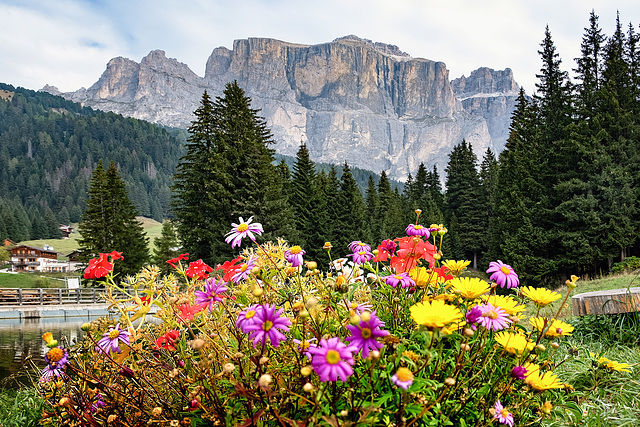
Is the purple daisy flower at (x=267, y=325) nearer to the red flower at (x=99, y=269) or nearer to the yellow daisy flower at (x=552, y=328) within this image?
the yellow daisy flower at (x=552, y=328)

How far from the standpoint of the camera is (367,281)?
2.00 m

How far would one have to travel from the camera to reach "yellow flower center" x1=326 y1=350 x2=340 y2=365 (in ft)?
2.66

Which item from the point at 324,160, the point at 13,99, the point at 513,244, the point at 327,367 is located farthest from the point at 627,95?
the point at 324,160

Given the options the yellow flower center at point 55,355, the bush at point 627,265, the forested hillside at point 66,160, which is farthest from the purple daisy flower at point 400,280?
the forested hillside at point 66,160

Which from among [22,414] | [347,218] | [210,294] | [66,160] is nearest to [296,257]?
[210,294]

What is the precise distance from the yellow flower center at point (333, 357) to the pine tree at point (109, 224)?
22970 millimetres

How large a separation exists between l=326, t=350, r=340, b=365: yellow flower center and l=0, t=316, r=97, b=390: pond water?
13.1 ft

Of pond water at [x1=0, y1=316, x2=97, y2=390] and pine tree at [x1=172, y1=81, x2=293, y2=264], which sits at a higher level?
pine tree at [x1=172, y1=81, x2=293, y2=264]

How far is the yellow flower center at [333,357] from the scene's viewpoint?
0.81 meters

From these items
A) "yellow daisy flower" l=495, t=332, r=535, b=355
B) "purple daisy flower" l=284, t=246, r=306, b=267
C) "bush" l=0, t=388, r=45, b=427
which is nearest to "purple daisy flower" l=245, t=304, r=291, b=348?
"purple daisy flower" l=284, t=246, r=306, b=267

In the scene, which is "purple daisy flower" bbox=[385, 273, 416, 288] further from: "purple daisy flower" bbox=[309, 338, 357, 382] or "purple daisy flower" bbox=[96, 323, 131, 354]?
"purple daisy flower" bbox=[96, 323, 131, 354]

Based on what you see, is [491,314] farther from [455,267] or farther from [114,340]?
[114,340]

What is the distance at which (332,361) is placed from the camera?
813mm

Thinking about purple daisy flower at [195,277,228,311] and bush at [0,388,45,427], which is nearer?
purple daisy flower at [195,277,228,311]
